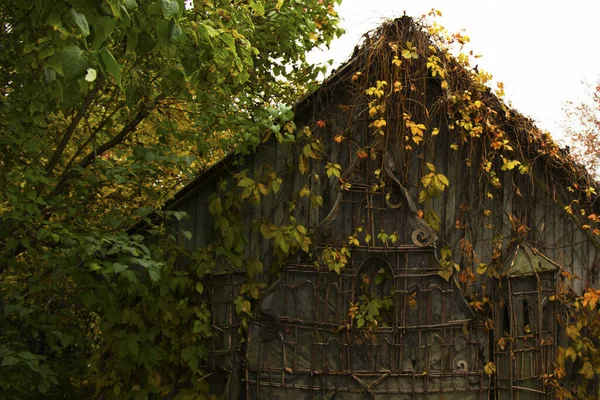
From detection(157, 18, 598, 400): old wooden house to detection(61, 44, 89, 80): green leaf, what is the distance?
13.3 ft

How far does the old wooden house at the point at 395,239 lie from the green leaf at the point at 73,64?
4068 mm

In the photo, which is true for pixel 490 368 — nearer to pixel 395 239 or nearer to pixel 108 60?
pixel 395 239

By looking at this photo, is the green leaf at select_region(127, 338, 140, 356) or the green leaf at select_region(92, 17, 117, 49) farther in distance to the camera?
the green leaf at select_region(127, 338, 140, 356)

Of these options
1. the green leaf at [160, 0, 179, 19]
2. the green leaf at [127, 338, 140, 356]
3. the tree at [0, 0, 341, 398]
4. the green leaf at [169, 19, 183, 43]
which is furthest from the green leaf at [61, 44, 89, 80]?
the green leaf at [127, 338, 140, 356]

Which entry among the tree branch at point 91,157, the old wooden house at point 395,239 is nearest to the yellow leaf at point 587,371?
the old wooden house at point 395,239

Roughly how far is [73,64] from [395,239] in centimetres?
476

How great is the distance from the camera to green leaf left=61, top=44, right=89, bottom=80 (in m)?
3.30

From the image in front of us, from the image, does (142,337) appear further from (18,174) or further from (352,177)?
(352,177)

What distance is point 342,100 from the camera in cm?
789

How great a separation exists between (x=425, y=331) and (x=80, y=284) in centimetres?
351

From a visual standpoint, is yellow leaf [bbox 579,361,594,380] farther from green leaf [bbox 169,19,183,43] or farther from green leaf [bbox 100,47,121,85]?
green leaf [bbox 100,47,121,85]

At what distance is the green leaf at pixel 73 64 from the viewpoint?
10.8 feet

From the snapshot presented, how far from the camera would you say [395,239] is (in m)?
7.49

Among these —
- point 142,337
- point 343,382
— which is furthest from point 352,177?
point 142,337
